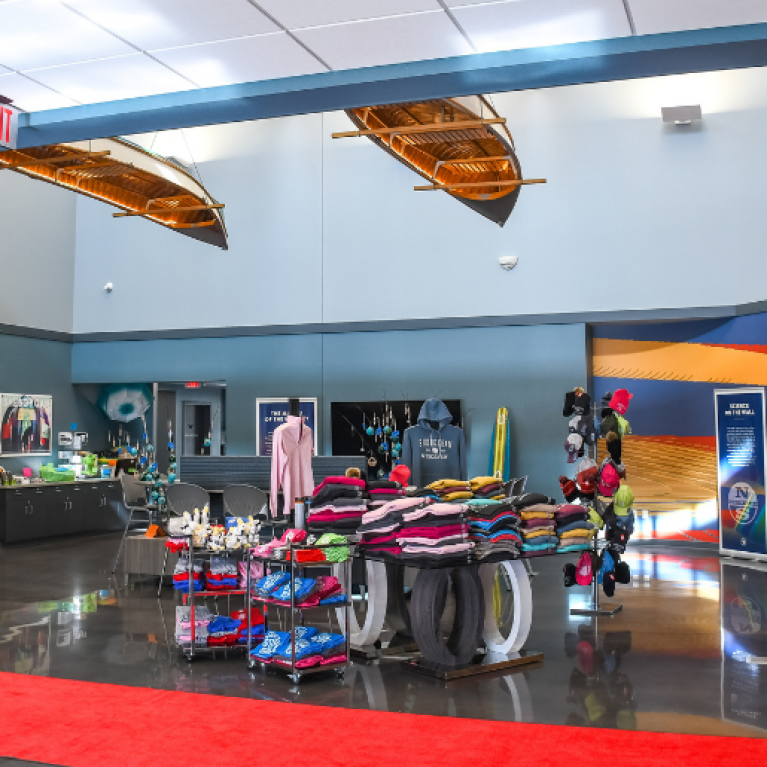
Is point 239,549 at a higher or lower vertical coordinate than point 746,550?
higher

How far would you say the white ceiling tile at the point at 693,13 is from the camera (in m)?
4.19

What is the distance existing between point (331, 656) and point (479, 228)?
778cm

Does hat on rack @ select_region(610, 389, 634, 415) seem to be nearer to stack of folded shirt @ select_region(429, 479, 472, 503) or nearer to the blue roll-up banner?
stack of folded shirt @ select_region(429, 479, 472, 503)

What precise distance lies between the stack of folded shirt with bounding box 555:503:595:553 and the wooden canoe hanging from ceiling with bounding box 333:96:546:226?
2642mm

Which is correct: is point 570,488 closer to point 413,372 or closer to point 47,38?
point 47,38

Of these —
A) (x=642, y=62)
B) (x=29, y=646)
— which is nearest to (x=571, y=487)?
(x=642, y=62)

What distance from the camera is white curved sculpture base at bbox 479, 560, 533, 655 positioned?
217 inches

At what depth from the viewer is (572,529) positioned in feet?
18.8

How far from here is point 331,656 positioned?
17.1 ft

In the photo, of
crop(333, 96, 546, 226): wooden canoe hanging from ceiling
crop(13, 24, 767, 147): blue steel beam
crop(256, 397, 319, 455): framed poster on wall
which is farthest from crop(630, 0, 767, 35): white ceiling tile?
crop(256, 397, 319, 455): framed poster on wall

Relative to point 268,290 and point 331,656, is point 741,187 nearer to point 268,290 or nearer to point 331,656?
point 268,290

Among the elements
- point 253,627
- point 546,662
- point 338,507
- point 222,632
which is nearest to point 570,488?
point 546,662

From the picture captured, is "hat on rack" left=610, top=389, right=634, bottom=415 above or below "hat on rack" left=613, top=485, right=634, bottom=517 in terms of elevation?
above

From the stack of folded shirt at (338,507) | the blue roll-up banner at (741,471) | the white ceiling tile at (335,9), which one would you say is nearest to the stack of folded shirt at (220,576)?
the stack of folded shirt at (338,507)
